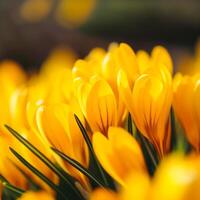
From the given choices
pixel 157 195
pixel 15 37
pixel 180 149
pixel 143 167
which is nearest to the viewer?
pixel 157 195

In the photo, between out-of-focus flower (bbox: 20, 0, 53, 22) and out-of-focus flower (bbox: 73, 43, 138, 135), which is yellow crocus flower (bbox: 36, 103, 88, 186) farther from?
out-of-focus flower (bbox: 20, 0, 53, 22)

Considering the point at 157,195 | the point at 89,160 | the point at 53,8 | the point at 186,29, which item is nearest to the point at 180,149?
the point at 89,160

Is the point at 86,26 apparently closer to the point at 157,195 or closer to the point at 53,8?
the point at 53,8

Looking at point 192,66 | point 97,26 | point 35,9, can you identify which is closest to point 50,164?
point 192,66

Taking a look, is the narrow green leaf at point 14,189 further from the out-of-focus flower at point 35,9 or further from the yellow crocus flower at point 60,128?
the out-of-focus flower at point 35,9

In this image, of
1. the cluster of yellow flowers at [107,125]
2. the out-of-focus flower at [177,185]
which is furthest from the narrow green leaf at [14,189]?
the out-of-focus flower at [177,185]

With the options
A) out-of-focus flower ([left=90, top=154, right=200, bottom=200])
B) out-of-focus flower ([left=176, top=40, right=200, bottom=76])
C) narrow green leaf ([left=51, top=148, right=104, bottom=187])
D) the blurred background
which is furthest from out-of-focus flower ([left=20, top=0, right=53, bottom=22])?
out-of-focus flower ([left=90, top=154, right=200, bottom=200])
